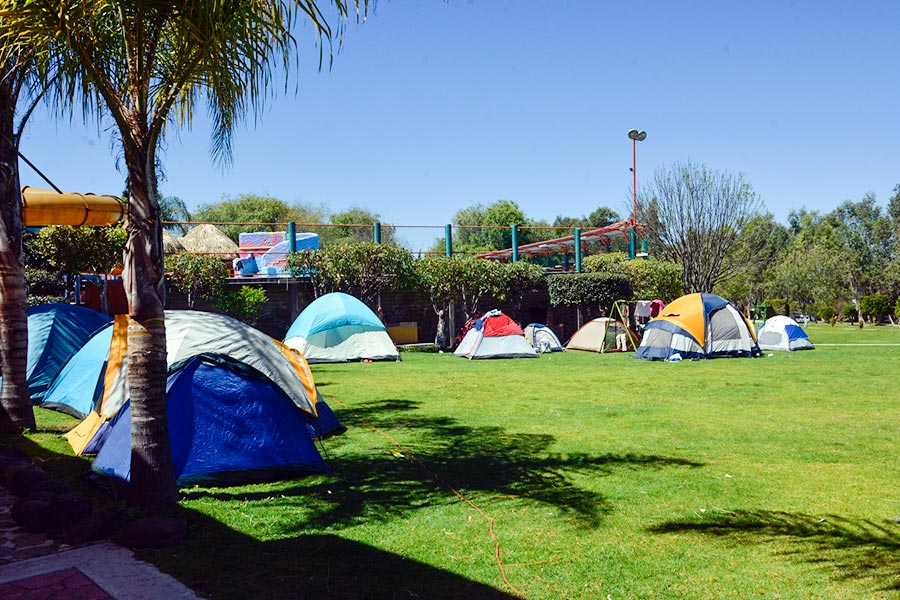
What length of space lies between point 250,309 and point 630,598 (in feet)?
65.5

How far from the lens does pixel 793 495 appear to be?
630 centimetres

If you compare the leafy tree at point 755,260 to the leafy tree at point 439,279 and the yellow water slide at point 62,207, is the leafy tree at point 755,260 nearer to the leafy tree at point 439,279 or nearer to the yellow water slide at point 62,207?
the leafy tree at point 439,279

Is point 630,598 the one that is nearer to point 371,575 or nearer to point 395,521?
point 371,575

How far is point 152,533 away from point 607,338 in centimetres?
1932

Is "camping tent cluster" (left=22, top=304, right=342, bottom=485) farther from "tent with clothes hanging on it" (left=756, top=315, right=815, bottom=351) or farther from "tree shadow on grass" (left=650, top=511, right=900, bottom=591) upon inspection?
"tent with clothes hanging on it" (left=756, top=315, right=815, bottom=351)

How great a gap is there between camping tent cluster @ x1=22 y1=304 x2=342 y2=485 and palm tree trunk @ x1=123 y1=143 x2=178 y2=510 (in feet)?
1.88

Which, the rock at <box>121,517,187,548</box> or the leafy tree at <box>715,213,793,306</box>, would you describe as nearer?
the rock at <box>121,517,187,548</box>

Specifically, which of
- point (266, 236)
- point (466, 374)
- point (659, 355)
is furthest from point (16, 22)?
point (266, 236)

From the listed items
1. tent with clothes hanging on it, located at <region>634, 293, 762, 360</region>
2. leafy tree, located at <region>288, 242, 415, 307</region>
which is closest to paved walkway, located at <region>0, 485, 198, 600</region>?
tent with clothes hanging on it, located at <region>634, 293, 762, 360</region>

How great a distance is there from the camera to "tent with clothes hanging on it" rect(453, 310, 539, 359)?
20375 millimetres

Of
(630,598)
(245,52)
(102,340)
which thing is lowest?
(630,598)

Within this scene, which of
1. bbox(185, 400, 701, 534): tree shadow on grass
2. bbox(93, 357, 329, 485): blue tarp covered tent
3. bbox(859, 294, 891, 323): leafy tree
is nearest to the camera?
bbox(185, 400, 701, 534): tree shadow on grass

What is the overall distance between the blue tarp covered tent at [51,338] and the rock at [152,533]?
7349 millimetres

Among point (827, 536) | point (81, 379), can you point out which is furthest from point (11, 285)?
point (827, 536)
